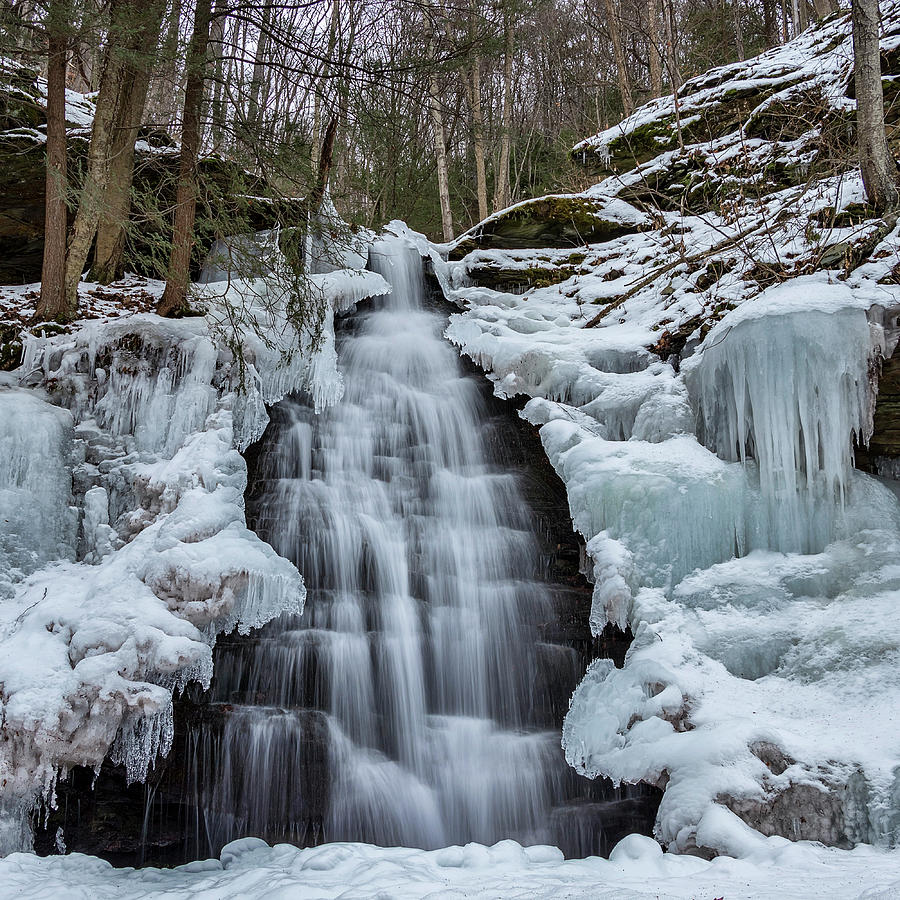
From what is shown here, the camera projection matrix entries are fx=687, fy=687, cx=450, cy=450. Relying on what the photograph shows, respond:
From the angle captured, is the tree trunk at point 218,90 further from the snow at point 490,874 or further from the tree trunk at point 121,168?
the snow at point 490,874

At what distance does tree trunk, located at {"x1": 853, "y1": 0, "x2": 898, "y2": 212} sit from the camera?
5.32 m

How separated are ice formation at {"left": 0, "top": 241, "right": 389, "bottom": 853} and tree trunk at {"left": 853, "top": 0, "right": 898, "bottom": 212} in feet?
15.8

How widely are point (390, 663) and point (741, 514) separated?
2.48 meters

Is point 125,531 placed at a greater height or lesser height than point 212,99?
lesser

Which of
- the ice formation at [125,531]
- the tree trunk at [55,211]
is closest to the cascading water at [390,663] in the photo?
the ice formation at [125,531]

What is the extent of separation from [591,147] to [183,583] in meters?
9.08

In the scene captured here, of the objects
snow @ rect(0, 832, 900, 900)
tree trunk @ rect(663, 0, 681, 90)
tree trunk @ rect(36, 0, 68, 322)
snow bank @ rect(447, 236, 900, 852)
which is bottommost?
snow @ rect(0, 832, 900, 900)

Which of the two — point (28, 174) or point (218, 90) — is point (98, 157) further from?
point (218, 90)

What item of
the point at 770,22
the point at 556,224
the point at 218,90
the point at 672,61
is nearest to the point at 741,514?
the point at 672,61

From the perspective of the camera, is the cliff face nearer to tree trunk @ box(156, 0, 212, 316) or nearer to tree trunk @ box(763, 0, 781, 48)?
tree trunk @ box(156, 0, 212, 316)

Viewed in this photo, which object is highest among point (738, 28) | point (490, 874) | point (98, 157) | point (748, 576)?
point (738, 28)

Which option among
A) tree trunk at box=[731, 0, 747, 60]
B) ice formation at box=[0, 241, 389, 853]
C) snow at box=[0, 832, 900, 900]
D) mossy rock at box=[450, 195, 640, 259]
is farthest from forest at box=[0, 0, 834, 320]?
tree trunk at box=[731, 0, 747, 60]

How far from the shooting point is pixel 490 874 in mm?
2805

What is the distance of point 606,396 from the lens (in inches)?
225
